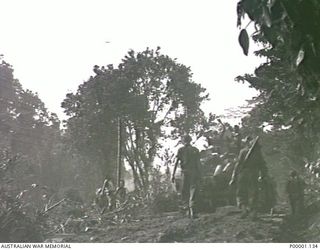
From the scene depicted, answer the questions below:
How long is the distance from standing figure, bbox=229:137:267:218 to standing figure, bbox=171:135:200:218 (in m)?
0.27

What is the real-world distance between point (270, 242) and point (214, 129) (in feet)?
2.82

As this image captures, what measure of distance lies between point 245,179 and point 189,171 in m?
0.41

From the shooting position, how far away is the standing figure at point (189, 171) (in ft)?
10.2

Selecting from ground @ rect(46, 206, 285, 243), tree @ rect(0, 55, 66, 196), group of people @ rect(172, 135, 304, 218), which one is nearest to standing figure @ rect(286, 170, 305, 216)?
group of people @ rect(172, 135, 304, 218)

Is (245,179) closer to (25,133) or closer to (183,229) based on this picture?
(183,229)

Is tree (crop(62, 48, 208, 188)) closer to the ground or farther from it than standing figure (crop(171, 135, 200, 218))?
farther from it

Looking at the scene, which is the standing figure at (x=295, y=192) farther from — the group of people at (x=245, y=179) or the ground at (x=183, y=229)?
the ground at (x=183, y=229)

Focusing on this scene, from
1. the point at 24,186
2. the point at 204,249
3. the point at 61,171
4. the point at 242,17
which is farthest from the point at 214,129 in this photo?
the point at 242,17

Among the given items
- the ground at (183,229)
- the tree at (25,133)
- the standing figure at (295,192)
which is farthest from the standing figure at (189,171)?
the tree at (25,133)

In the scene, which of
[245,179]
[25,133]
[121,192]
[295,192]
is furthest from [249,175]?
[25,133]

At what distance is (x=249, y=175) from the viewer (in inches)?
123

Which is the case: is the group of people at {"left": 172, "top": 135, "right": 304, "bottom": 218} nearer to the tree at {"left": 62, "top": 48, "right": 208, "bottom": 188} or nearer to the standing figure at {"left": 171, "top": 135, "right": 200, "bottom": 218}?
the standing figure at {"left": 171, "top": 135, "right": 200, "bottom": 218}

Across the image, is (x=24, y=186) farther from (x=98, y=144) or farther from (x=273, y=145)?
(x=273, y=145)

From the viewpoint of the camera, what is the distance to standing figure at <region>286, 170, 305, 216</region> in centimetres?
295
